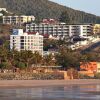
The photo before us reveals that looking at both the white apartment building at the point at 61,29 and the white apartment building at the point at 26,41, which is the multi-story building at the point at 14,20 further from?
the white apartment building at the point at 26,41

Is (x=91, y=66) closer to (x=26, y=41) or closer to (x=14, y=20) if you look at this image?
(x=26, y=41)

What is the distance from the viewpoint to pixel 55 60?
294 ft

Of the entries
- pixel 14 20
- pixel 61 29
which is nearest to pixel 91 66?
pixel 61 29

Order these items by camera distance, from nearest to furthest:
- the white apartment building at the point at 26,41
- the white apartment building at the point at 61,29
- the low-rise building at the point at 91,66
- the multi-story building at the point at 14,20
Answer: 1. the low-rise building at the point at 91,66
2. the white apartment building at the point at 26,41
3. the white apartment building at the point at 61,29
4. the multi-story building at the point at 14,20

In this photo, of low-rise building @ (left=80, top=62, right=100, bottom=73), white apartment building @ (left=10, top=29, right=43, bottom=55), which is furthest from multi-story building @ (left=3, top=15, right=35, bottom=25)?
low-rise building @ (left=80, top=62, right=100, bottom=73)

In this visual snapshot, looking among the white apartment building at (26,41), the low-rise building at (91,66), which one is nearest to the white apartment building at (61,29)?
the white apartment building at (26,41)

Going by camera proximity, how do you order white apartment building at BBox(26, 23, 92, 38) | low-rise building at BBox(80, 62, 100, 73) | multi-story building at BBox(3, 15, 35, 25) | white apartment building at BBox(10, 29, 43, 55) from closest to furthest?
low-rise building at BBox(80, 62, 100, 73) → white apartment building at BBox(10, 29, 43, 55) → white apartment building at BBox(26, 23, 92, 38) → multi-story building at BBox(3, 15, 35, 25)

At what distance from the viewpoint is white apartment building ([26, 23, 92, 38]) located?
160 metres

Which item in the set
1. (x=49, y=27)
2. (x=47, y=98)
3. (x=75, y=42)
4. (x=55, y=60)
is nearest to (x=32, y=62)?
(x=55, y=60)

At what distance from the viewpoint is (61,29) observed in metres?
161

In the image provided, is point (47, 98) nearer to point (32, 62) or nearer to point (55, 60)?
point (32, 62)

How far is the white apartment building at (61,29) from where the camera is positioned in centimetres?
16012

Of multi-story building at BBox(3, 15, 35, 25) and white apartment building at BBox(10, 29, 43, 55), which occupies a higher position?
multi-story building at BBox(3, 15, 35, 25)

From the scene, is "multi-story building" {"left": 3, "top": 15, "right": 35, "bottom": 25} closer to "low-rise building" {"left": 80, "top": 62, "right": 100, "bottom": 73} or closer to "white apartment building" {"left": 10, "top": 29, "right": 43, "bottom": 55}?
"white apartment building" {"left": 10, "top": 29, "right": 43, "bottom": 55}
